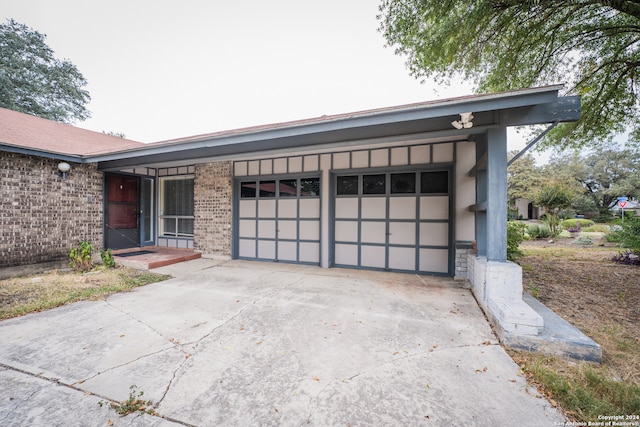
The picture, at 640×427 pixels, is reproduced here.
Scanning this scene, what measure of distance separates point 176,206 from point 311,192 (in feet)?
15.7

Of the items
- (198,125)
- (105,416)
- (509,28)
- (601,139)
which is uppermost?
(198,125)

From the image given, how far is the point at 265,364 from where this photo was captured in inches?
89.8

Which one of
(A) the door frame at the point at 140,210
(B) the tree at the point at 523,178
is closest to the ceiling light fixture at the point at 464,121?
(A) the door frame at the point at 140,210

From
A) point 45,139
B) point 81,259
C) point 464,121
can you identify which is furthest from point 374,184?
point 45,139

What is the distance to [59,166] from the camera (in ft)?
19.8

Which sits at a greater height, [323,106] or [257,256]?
[323,106]

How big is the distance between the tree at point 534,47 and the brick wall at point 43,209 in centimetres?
896

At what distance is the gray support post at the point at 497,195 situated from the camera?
336cm

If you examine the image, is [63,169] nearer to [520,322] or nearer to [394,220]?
[394,220]

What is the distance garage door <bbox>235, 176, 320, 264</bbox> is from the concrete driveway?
2.68 m

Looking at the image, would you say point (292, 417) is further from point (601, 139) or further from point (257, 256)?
point (601, 139)

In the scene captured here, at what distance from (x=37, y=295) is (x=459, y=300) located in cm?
663

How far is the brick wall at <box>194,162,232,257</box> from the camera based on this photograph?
7297 mm

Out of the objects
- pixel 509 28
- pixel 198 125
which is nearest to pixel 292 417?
pixel 509 28
